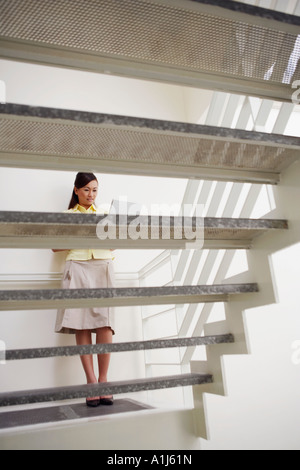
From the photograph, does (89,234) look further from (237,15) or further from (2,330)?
(2,330)

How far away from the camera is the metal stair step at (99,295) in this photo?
1.10m

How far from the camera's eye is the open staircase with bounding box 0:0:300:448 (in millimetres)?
832

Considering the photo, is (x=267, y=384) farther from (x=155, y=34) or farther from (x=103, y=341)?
(x=155, y=34)

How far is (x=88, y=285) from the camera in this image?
240 cm

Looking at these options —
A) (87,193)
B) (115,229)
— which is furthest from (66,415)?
(87,193)

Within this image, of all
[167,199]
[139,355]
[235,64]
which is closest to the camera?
[235,64]

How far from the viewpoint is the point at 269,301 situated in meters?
1.30

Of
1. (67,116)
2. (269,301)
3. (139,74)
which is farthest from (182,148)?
(269,301)

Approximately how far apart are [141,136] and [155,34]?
25cm

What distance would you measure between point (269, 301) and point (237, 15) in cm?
87

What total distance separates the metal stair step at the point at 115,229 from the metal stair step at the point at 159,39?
371 mm

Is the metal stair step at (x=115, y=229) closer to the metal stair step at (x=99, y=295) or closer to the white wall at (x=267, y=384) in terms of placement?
the metal stair step at (x=99, y=295)

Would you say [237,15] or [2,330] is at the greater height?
[237,15]

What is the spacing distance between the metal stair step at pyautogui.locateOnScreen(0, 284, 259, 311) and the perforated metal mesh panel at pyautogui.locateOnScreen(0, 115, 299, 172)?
1.29 ft
